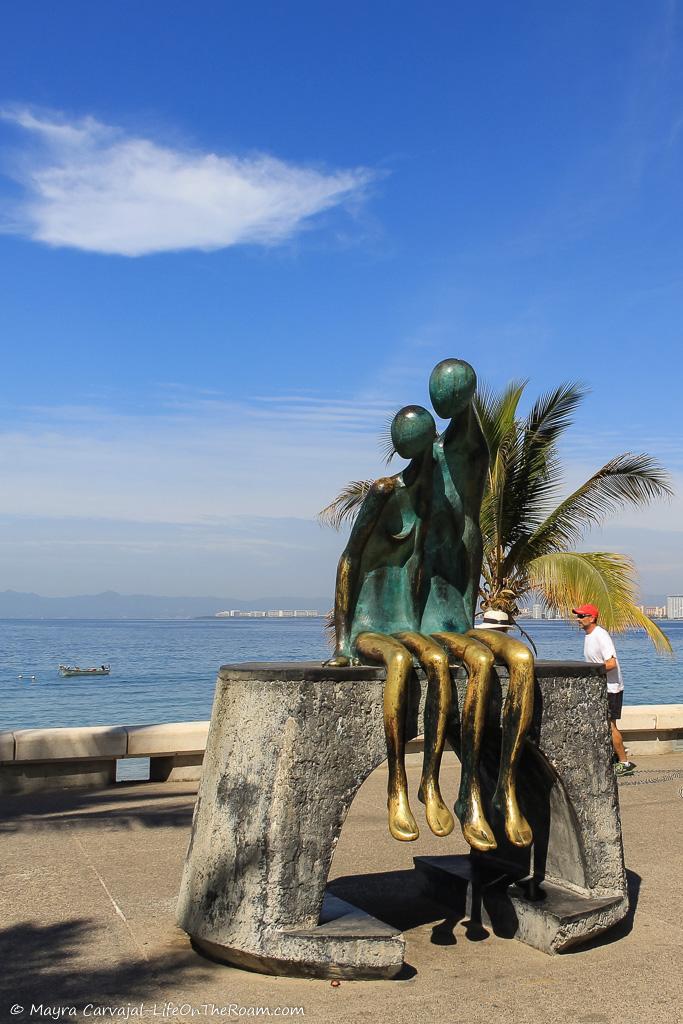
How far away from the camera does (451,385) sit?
496 centimetres

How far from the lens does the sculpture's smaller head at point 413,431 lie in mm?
4961

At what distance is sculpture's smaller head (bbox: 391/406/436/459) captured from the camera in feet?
16.3

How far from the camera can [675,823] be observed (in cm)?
762

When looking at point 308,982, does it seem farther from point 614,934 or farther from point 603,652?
point 603,652

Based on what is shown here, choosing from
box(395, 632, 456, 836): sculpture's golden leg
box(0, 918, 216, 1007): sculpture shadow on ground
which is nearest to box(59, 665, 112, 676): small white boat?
box(0, 918, 216, 1007): sculpture shadow on ground

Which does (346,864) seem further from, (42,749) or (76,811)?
(42,749)

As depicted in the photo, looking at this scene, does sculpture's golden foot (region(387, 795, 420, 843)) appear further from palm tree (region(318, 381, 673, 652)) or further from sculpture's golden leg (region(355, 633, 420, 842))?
palm tree (region(318, 381, 673, 652))

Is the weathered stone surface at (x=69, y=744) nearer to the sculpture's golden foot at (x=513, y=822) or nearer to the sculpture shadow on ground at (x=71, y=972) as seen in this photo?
the sculpture shadow on ground at (x=71, y=972)

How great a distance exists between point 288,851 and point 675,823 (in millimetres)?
4443

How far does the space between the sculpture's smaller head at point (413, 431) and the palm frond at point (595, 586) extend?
7.59m

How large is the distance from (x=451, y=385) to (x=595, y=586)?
25.3ft

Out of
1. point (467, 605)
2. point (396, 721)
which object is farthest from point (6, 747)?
point (396, 721)

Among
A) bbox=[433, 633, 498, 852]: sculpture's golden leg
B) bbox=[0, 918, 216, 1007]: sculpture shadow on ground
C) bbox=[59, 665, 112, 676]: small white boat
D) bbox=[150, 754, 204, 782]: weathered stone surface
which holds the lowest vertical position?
bbox=[59, 665, 112, 676]: small white boat

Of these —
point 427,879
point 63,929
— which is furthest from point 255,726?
point 427,879
